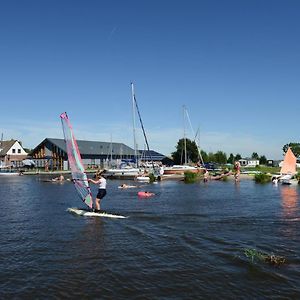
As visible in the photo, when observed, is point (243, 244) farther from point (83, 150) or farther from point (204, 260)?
point (83, 150)

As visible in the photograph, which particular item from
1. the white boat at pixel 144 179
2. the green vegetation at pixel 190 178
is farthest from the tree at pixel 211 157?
the white boat at pixel 144 179

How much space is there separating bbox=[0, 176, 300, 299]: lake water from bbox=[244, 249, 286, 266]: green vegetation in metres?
0.23

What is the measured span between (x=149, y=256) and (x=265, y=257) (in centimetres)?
395

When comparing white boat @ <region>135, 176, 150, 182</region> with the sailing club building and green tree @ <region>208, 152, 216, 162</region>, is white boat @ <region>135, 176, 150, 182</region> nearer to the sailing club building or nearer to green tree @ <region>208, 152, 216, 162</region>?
the sailing club building

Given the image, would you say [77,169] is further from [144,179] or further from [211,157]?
[211,157]

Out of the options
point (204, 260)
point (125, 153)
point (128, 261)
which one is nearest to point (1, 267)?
point (128, 261)

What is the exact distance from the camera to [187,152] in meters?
107

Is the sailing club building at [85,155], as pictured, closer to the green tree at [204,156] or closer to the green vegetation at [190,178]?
the green tree at [204,156]

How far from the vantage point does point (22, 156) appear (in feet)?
388

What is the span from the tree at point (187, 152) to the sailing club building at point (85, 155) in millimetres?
8240

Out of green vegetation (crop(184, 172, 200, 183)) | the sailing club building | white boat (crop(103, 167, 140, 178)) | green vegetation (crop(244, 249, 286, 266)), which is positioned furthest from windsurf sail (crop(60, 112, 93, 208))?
the sailing club building

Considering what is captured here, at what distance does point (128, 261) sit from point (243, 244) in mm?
4994

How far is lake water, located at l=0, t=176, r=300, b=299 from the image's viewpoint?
34.1ft

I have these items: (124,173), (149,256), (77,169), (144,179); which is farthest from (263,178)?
(149,256)
